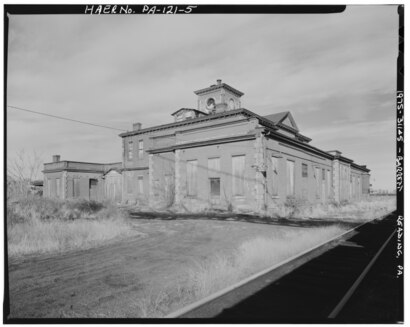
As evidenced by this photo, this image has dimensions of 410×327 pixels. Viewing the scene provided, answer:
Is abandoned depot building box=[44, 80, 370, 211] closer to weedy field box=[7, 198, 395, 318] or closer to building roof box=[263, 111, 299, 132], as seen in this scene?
building roof box=[263, 111, 299, 132]

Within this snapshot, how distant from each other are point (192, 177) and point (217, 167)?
242 cm

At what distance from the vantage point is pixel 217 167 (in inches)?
752

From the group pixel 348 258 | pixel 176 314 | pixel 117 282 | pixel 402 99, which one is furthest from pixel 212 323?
pixel 348 258

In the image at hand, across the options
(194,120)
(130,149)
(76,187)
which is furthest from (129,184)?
(194,120)

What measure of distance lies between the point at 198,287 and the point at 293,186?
1757 cm

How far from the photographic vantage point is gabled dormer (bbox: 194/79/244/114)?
25.2 m

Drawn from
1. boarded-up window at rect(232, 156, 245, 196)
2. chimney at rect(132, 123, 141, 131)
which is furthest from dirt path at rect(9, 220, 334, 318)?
chimney at rect(132, 123, 141, 131)

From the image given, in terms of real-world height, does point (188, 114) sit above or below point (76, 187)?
above

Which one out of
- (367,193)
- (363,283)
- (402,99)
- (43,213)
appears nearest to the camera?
(402,99)

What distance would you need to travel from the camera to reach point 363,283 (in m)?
4.87

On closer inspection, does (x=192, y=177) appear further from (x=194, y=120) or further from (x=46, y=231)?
(x=46, y=231)

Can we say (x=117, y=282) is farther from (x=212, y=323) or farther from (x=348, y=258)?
(x=348, y=258)

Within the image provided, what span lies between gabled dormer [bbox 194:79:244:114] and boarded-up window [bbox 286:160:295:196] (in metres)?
7.90

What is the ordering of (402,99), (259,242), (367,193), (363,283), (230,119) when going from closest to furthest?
(402,99), (363,283), (259,242), (230,119), (367,193)
